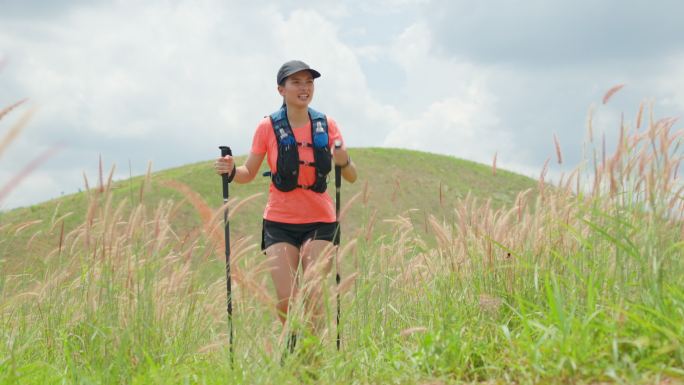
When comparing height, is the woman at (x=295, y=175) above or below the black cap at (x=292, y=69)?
below

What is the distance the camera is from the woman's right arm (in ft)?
18.2

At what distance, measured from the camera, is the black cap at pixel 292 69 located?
18.0 feet

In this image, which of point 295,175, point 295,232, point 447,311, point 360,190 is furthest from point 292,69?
point 360,190

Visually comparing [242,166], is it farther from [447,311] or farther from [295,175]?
[447,311]

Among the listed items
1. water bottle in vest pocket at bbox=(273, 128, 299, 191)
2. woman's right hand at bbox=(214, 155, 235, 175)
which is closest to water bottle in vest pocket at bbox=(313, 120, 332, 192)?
water bottle in vest pocket at bbox=(273, 128, 299, 191)

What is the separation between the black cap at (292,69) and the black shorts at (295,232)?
1120mm

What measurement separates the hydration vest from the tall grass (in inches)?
29.5

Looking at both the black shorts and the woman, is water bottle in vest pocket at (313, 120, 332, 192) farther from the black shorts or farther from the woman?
the black shorts

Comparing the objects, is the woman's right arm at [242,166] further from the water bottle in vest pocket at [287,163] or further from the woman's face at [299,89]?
the woman's face at [299,89]

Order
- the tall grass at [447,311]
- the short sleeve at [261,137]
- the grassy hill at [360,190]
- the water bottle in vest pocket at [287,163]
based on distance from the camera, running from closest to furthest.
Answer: the tall grass at [447,311]
the water bottle in vest pocket at [287,163]
the short sleeve at [261,137]
the grassy hill at [360,190]

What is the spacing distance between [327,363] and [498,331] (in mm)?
990

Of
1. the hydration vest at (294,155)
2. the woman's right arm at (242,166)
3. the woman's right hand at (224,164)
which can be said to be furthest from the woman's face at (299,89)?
the woman's right hand at (224,164)

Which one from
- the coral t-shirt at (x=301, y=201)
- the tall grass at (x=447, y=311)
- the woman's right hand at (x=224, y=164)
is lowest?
the tall grass at (x=447, y=311)

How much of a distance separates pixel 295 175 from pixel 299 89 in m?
0.66
